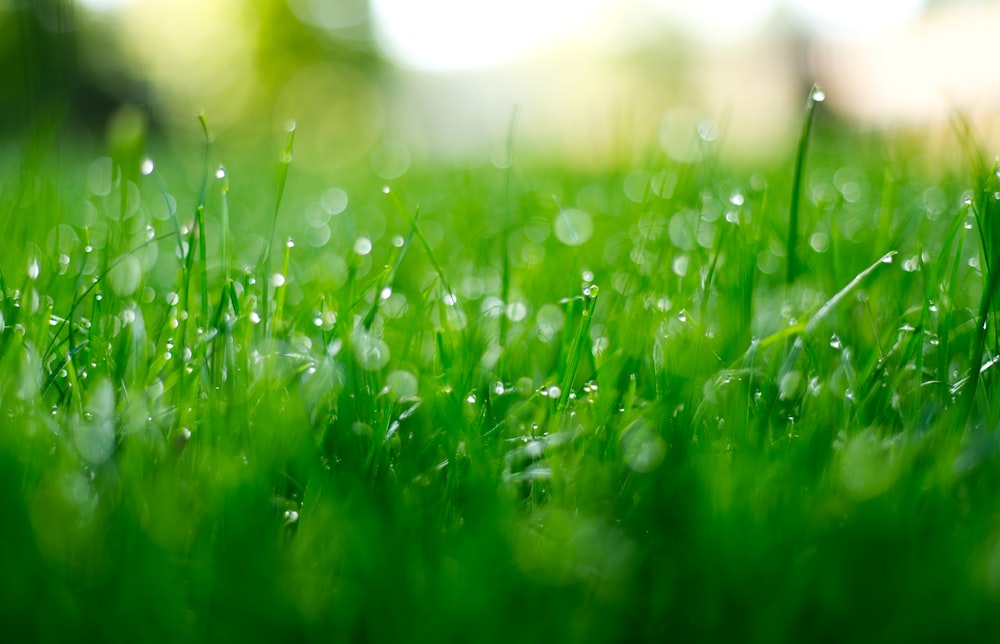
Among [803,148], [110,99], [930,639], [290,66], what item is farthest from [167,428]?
[290,66]

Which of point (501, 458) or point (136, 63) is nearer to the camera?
point (501, 458)

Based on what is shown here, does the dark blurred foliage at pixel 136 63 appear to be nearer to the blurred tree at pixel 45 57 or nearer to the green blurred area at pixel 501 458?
the blurred tree at pixel 45 57

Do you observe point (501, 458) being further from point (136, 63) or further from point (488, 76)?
point (488, 76)

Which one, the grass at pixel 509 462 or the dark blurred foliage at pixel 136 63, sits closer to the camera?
the grass at pixel 509 462

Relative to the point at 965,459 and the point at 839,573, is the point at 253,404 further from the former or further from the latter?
the point at 965,459

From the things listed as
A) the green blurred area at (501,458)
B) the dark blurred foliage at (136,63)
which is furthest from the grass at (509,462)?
the dark blurred foliage at (136,63)

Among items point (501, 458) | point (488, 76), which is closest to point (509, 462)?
point (501, 458)
